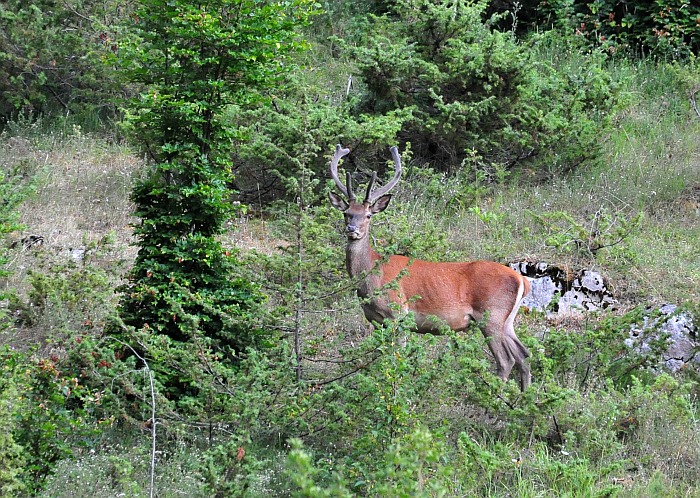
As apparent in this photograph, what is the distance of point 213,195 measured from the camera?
7457mm

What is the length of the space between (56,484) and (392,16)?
13.0 m

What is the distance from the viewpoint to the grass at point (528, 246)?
20.2 feet

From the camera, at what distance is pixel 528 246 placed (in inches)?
425

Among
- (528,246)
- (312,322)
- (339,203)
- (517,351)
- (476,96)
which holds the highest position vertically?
(339,203)

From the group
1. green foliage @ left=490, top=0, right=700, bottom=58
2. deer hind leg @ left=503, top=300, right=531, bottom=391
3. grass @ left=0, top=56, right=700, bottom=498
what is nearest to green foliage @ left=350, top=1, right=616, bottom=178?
grass @ left=0, top=56, right=700, bottom=498

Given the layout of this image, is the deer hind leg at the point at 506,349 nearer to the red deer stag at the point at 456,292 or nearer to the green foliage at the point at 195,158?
the red deer stag at the point at 456,292

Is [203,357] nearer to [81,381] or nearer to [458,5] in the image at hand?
[81,381]

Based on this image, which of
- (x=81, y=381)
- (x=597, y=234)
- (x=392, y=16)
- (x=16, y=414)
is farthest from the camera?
(x=392, y=16)

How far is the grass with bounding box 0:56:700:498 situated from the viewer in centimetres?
614

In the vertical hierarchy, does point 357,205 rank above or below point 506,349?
above

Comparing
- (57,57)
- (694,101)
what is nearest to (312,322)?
(694,101)

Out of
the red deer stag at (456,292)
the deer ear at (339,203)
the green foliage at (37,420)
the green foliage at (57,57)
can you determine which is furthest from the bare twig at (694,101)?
the green foliage at (37,420)

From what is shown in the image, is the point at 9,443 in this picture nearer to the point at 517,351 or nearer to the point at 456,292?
the point at 456,292

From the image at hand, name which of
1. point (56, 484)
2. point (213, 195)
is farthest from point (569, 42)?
point (56, 484)
